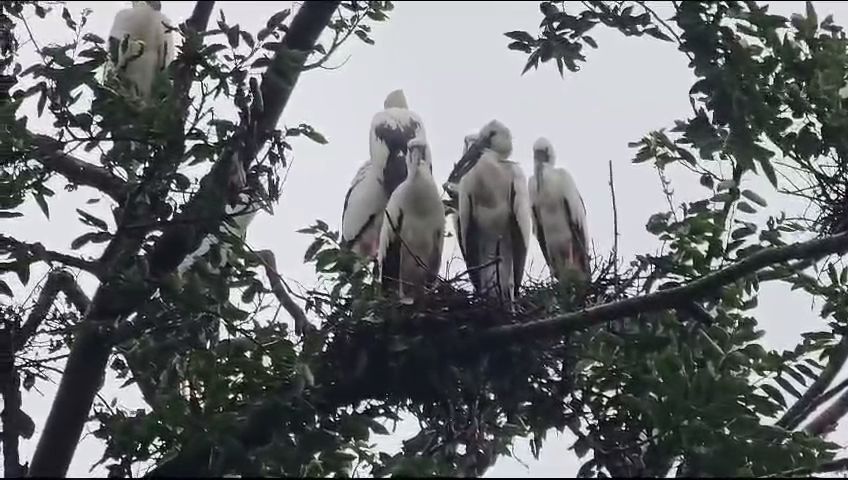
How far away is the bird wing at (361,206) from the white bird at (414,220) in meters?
0.44

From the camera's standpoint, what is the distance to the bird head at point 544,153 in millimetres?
5938

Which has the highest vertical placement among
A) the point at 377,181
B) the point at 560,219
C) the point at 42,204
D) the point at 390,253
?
the point at 377,181

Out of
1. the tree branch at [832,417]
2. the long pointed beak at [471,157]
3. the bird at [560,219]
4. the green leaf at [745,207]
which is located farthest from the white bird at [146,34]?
the tree branch at [832,417]

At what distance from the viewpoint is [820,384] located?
461 cm

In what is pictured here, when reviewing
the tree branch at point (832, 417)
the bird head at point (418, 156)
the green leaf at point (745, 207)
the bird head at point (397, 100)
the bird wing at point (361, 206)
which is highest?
the bird head at point (397, 100)

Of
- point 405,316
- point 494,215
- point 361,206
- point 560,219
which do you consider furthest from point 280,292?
point 560,219

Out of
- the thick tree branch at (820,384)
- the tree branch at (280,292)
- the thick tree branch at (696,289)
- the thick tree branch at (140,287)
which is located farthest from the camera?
the thick tree branch at (820,384)

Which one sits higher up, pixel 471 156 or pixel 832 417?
pixel 471 156

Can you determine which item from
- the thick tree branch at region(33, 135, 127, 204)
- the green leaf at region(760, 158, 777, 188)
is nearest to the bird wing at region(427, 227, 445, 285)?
the thick tree branch at region(33, 135, 127, 204)

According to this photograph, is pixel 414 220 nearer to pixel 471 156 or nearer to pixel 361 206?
pixel 471 156

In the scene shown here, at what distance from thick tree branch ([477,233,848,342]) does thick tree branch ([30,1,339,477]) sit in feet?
3.14

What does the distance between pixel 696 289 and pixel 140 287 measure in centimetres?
143

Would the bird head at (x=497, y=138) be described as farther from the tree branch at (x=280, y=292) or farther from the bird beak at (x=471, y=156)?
the tree branch at (x=280, y=292)

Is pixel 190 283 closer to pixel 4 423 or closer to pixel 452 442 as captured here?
pixel 452 442
